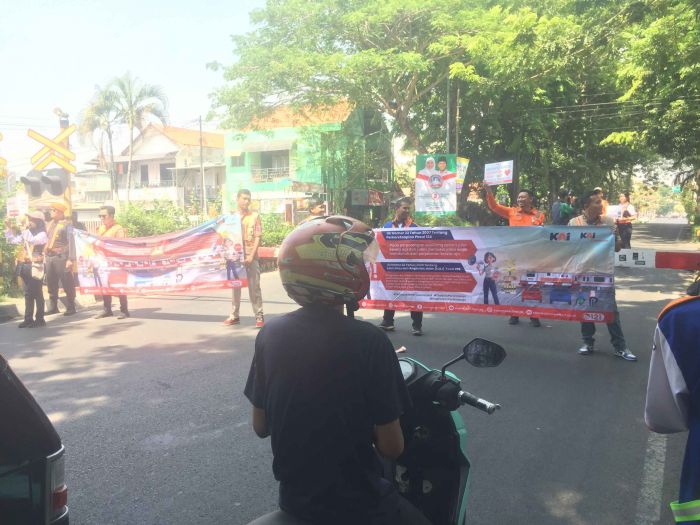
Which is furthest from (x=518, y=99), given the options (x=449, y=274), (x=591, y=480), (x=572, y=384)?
(x=591, y=480)

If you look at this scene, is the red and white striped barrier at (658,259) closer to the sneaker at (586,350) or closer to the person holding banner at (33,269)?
the sneaker at (586,350)

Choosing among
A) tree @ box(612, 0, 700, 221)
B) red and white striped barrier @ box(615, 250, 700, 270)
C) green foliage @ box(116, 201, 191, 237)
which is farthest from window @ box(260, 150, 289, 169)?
red and white striped barrier @ box(615, 250, 700, 270)

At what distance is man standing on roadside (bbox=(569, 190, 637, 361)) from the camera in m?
6.15

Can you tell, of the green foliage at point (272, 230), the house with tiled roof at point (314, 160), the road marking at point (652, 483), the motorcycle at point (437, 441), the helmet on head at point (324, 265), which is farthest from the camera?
the house with tiled roof at point (314, 160)

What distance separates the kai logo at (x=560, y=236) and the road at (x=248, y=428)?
133 centimetres

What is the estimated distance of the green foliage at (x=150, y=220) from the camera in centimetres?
1648

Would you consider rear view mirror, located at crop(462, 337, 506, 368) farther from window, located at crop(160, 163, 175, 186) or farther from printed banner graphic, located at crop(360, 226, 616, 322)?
window, located at crop(160, 163, 175, 186)

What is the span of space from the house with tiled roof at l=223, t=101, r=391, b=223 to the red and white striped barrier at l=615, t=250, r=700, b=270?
64.9ft

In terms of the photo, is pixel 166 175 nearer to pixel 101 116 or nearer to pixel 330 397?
pixel 101 116

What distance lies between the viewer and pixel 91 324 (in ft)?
29.0

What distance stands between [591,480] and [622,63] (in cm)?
1940

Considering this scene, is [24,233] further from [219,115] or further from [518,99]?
[518,99]

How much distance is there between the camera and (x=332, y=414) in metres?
1.65

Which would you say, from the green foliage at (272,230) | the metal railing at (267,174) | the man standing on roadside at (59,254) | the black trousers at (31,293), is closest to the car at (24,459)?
the black trousers at (31,293)
